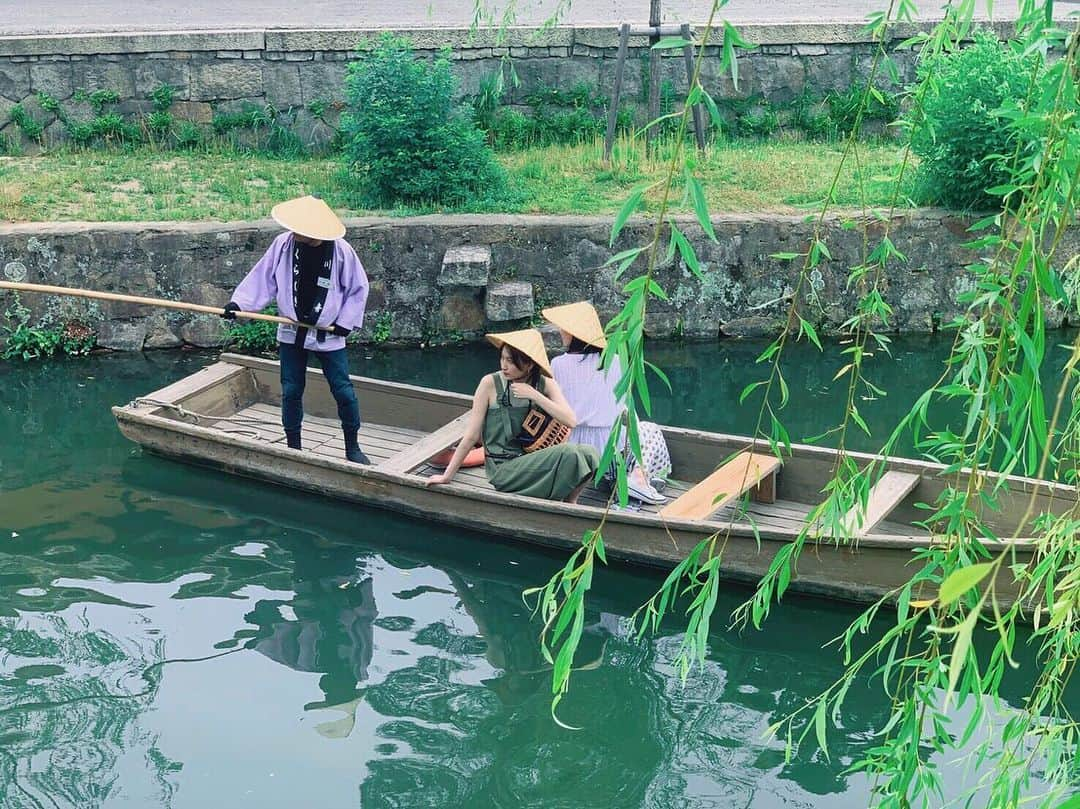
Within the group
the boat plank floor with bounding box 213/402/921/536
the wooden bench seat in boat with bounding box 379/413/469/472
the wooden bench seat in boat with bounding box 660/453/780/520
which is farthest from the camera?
the wooden bench seat in boat with bounding box 379/413/469/472

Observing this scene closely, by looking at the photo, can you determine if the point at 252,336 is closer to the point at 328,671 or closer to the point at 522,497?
the point at 522,497

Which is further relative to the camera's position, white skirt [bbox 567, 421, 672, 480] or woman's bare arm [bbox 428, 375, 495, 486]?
white skirt [bbox 567, 421, 672, 480]

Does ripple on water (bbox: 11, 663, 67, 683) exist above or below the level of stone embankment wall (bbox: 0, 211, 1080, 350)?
below

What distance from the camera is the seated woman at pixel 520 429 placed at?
6.31m

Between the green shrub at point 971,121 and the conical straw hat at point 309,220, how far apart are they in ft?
15.1

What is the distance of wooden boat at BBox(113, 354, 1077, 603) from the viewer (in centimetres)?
590

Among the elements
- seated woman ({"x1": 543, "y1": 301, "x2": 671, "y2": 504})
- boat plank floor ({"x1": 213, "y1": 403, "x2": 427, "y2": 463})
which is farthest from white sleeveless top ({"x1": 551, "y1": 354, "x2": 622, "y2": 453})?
boat plank floor ({"x1": 213, "y1": 403, "x2": 427, "y2": 463})

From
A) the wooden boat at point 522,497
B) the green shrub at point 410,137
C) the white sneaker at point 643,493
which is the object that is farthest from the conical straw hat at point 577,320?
the green shrub at point 410,137

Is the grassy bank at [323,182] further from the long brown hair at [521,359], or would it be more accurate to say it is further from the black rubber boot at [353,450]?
the long brown hair at [521,359]

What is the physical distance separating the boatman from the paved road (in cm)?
572

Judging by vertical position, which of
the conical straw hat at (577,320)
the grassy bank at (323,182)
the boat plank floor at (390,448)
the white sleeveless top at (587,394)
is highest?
the grassy bank at (323,182)

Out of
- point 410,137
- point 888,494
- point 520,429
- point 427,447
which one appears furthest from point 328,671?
point 410,137

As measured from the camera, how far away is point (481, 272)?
9203 mm

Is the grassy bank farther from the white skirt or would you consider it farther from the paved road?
the white skirt
